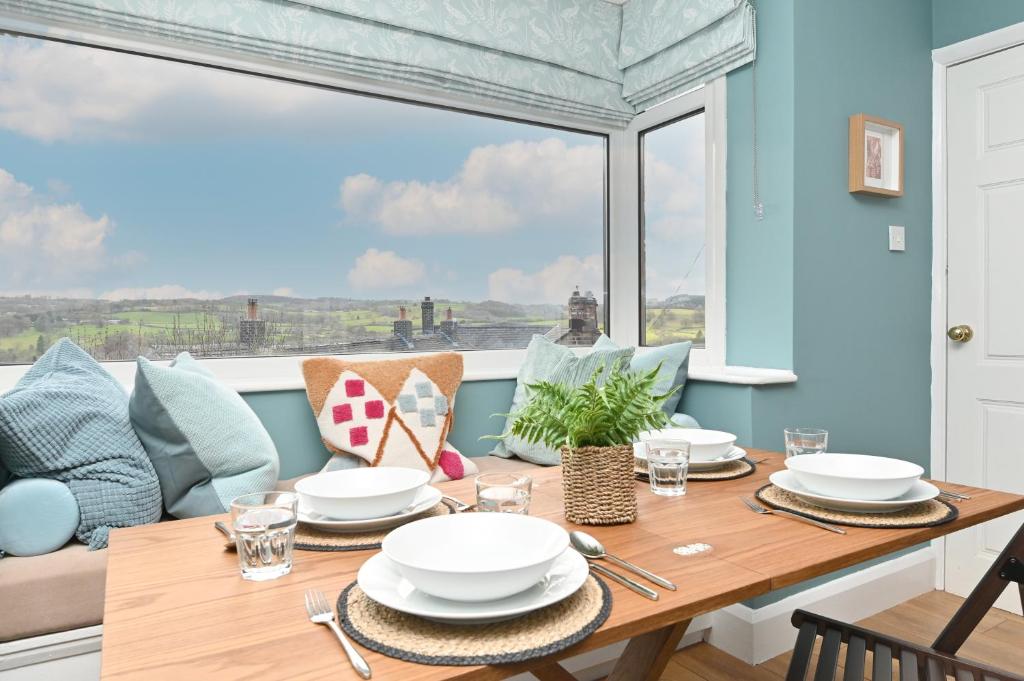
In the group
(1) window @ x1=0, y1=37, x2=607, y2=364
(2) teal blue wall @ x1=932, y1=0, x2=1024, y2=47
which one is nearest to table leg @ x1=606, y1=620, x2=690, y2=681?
(1) window @ x1=0, y1=37, x2=607, y2=364

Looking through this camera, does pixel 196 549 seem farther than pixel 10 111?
No

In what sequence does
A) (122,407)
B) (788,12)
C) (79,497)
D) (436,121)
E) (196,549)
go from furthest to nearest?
(436,121) → (788,12) → (122,407) → (79,497) → (196,549)

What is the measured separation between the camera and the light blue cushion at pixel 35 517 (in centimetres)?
151

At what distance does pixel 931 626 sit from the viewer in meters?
2.43

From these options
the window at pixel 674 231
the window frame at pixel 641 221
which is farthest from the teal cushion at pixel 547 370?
the window at pixel 674 231

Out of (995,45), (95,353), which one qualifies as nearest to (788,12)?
(995,45)

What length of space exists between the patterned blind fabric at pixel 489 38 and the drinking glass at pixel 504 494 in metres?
1.89

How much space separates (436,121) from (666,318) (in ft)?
4.39

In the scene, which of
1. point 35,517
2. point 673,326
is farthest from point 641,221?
point 35,517

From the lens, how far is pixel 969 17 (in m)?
2.65

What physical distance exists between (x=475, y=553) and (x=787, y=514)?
23.5 inches

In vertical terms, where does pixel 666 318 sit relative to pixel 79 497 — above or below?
above

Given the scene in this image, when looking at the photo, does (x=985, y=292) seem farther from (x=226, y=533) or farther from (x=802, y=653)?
(x=226, y=533)

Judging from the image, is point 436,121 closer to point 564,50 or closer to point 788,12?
point 564,50
